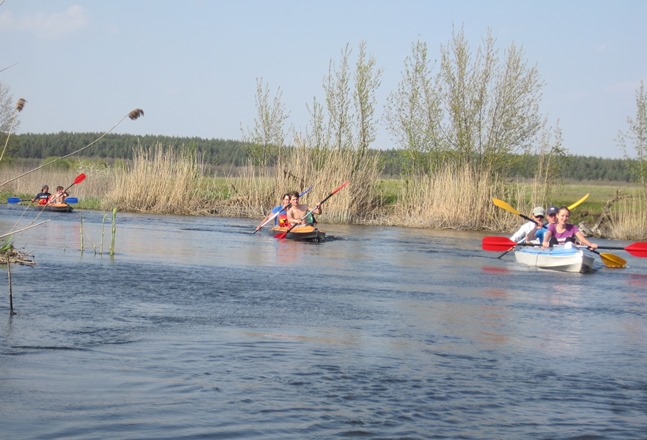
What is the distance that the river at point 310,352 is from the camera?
242 inches

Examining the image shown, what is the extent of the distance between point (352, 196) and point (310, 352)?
68.2 feet

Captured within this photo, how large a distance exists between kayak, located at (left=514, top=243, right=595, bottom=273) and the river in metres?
0.85

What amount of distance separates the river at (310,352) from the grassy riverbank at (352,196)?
11765 millimetres

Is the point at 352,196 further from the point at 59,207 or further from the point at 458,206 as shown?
the point at 59,207

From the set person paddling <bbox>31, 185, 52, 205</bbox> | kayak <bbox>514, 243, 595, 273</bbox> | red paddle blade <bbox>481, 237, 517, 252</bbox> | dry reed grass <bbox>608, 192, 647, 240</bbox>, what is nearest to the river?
kayak <bbox>514, 243, 595, 273</bbox>

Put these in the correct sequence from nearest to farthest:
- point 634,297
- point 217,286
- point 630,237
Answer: point 217,286 → point 634,297 → point 630,237

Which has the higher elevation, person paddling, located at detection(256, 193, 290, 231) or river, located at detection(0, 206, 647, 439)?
person paddling, located at detection(256, 193, 290, 231)

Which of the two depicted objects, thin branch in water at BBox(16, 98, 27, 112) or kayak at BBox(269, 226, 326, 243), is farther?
kayak at BBox(269, 226, 326, 243)

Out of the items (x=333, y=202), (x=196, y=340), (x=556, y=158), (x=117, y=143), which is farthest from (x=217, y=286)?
(x=117, y=143)

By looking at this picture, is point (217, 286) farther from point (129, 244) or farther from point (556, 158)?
point (556, 158)

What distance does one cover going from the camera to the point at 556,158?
29141 mm

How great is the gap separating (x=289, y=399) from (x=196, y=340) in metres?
2.12

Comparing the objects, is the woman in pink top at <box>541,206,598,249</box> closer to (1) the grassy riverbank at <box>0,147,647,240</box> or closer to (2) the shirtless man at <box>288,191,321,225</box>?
(2) the shirtless man at <box>288,191,321,225</box>

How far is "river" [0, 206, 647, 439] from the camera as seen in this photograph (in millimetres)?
6137
